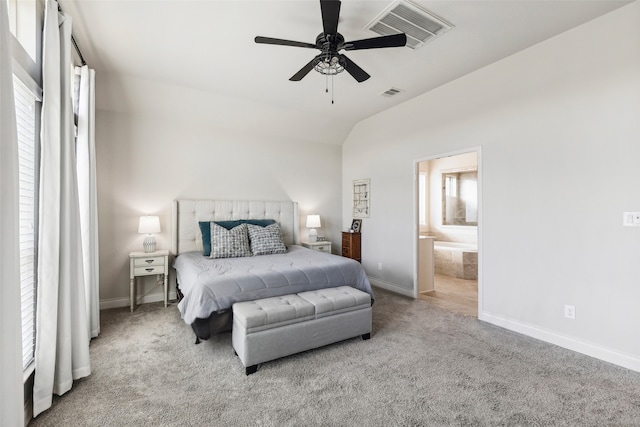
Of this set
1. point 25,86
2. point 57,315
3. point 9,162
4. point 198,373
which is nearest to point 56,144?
point 25,86

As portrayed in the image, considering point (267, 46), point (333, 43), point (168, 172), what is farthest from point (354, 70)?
point (168, 172)

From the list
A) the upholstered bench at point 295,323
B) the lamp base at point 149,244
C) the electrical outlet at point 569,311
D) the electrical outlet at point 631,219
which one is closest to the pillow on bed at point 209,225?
the lamp base at point 149,244

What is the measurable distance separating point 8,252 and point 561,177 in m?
3.92

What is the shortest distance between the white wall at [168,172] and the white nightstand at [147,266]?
362 mm

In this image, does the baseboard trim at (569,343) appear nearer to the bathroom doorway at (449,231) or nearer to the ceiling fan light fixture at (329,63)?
the bathroom doorway at (449,231)

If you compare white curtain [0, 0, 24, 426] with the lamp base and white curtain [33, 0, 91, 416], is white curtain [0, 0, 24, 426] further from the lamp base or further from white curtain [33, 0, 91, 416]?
the lamp base

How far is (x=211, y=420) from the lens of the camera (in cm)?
177

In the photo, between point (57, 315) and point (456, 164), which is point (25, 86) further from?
point (456, 164)

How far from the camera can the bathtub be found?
5.55m

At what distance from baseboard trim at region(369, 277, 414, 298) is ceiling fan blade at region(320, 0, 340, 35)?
3.50 meters

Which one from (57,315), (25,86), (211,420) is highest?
(25,86)

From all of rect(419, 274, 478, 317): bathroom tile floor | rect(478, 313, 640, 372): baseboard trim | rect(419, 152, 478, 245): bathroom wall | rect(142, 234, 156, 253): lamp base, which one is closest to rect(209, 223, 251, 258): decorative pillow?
rect(142, 234, 156, 253): lamp base

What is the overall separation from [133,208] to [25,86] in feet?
7.89

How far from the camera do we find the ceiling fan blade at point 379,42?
2.19 meters
